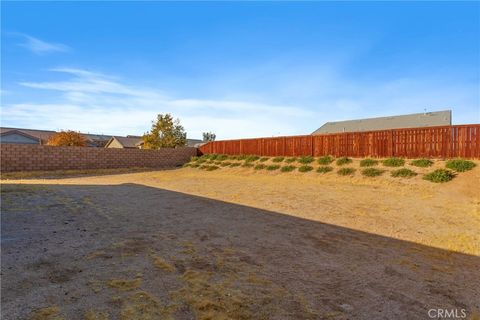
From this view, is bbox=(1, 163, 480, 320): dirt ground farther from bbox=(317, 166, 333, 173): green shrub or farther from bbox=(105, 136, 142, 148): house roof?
bbox=(105, 136, 142, 148): house roof

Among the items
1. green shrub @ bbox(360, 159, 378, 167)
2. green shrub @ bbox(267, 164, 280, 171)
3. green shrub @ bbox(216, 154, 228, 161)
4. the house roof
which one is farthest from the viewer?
the house roof

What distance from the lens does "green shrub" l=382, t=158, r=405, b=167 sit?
44.2ft

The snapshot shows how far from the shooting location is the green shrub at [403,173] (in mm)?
12094

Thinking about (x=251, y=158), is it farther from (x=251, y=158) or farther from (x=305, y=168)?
(x=305, y=168)

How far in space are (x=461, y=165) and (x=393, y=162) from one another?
2.74 m

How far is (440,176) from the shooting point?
1105 cm

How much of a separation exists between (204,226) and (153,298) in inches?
128

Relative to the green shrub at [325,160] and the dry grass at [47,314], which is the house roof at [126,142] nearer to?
the green shrub at [325,160]

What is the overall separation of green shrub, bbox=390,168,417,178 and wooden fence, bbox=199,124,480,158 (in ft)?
6.81

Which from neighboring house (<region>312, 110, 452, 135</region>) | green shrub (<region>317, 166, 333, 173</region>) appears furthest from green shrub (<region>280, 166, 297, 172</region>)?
neighboring house (<region>312, 110, 452, 135</region>)

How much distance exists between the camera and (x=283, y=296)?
3162 millimetres

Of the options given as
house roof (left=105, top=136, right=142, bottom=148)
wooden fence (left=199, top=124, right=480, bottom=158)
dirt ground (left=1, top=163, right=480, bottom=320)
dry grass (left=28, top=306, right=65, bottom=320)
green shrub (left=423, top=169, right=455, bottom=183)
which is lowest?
dirt ground (left=1, top=163, right=480, bottom=320)

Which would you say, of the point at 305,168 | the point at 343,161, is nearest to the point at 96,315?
the point at 305,168

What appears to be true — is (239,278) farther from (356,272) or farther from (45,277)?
(45,277)
